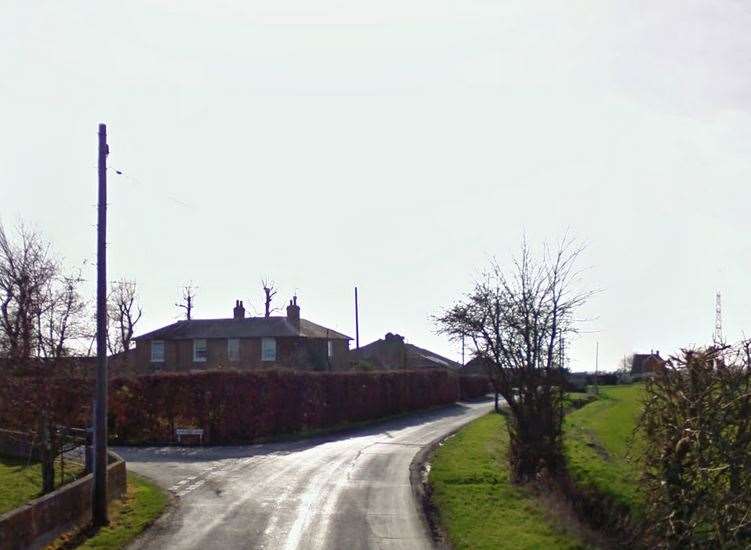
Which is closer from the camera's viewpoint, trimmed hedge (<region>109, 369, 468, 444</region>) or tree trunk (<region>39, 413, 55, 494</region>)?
tree trunk (<region>39, 413, 55, 494</region>)

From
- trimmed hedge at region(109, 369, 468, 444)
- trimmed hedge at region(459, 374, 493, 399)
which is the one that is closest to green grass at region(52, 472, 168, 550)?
trimmed hedge at region(109, 369, 468, 444)

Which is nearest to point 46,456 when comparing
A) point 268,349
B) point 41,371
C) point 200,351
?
point 41,371

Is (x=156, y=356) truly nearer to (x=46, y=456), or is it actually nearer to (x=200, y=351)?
(x=200, y=351)

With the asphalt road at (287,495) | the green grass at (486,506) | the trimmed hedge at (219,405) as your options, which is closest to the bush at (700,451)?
the green grass at (486,506)

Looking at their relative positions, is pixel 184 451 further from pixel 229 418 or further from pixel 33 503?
pixel 33 503

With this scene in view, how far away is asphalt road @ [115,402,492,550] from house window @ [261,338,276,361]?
2826 cm

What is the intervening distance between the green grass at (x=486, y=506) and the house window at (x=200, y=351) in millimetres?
35793

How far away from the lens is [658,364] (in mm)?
16234

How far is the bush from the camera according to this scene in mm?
13383

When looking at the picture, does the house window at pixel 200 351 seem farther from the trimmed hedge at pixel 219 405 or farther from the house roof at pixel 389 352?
the trimmed hedge at pixel 219 405

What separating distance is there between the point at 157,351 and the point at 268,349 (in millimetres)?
8309

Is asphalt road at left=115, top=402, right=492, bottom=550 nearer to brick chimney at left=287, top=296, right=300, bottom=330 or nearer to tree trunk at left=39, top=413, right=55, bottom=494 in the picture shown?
tree trunk at left=39, top=413, right=55, bottom=494

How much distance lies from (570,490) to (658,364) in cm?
793

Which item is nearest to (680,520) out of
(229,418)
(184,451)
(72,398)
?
(72,398)
